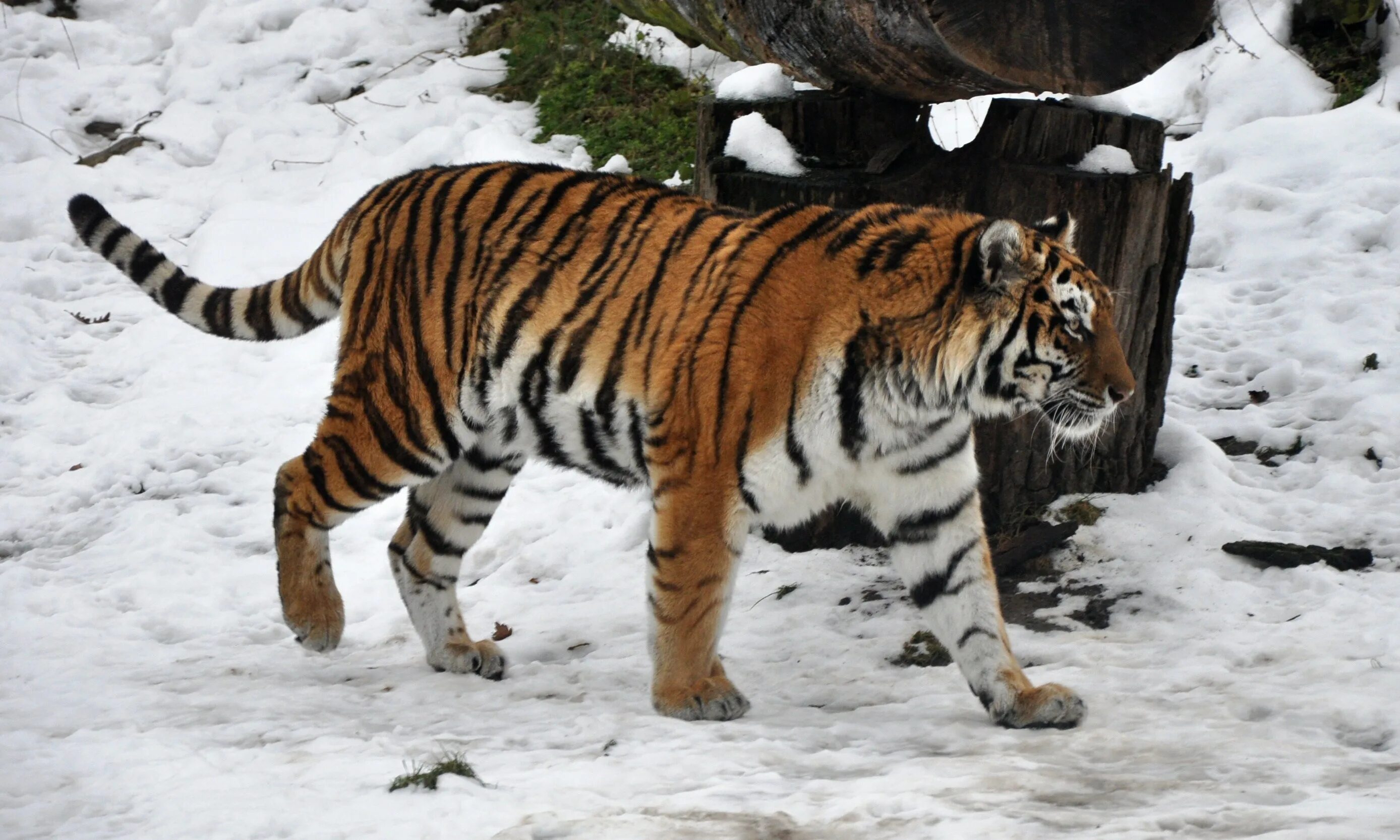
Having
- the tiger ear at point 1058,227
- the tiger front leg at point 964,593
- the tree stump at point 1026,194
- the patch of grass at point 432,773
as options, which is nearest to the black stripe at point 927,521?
the tiger front leg at point 964,593

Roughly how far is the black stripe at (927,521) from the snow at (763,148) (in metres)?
1.36

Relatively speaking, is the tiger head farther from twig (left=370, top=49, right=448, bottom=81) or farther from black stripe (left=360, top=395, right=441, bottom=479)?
twig (left=370, top=49, right=448, bottom=81)

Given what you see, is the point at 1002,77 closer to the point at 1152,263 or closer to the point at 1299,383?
the point at 1152,263

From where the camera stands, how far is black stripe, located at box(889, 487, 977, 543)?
3637 millimetres

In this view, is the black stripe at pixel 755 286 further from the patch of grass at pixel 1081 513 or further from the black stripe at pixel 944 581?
the patch of grass at pixel 1081 513

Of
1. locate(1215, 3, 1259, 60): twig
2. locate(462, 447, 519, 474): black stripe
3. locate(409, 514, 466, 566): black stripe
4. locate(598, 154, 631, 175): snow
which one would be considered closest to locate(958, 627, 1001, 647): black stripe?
locate(462, 447, 519, 474): black stripe

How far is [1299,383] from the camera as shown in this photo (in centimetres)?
538

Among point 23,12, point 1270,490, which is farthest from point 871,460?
point 23,12

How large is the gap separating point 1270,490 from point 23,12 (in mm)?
9404

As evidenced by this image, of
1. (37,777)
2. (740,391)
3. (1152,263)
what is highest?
(1152,263)

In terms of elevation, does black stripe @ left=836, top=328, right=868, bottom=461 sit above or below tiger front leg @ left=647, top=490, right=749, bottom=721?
above

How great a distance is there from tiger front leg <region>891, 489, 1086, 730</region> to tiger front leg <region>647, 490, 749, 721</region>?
49 centimetres

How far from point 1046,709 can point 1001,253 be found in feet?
3.85

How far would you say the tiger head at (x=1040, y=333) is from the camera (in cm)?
340
